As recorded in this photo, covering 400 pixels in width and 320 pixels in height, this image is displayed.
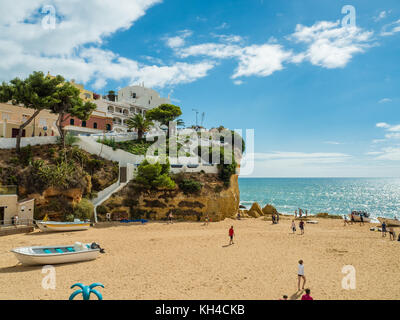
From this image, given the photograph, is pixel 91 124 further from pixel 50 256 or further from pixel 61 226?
pixel 50 256

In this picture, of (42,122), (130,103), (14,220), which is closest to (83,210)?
(14,220)

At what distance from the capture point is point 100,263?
14172mm

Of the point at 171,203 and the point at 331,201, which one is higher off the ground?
the point at 171,203

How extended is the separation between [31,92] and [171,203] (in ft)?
65.4

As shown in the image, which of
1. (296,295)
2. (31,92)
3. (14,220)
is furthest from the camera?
(31,92)

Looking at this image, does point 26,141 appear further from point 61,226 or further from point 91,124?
point 91,124

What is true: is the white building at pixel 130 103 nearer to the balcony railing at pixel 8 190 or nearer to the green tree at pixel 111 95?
the green tree at pixel 111 95

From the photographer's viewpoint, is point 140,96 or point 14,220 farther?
point 140,96

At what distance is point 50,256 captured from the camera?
1350 centimetres

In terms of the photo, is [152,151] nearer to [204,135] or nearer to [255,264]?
[204,135]

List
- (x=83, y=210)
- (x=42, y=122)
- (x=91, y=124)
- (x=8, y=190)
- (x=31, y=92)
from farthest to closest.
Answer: (x=91, y=124)
(x=42, y=122)
(x=31, y=92)
(x=83, y=210)
(x=8, y=190)

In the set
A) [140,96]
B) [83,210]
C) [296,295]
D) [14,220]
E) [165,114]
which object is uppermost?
[140,96]

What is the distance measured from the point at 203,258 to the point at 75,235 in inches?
462
